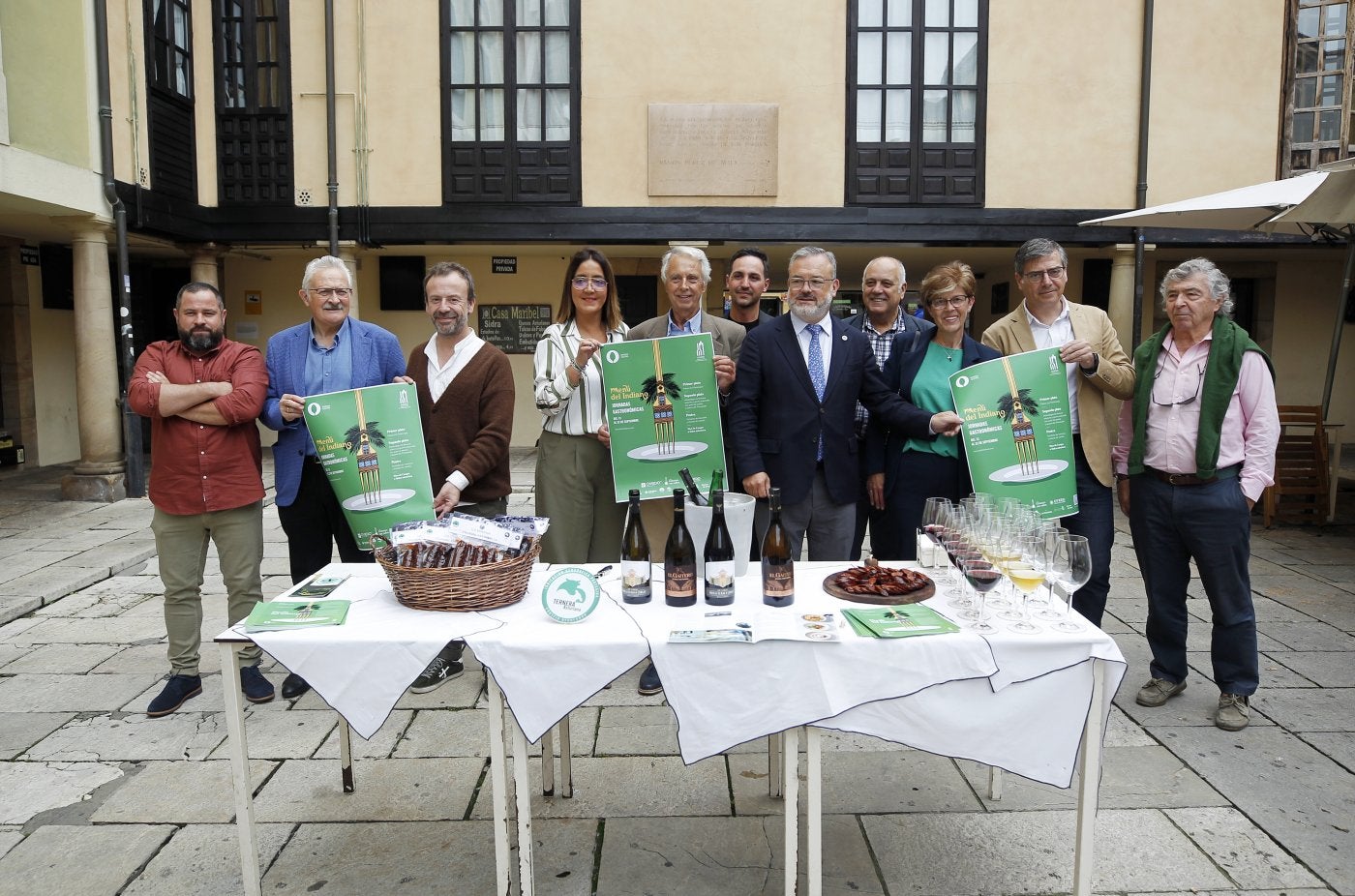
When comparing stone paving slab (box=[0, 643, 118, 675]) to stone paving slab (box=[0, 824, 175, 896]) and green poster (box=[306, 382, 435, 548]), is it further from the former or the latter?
green poster (box=[306, 382, 435, 548])

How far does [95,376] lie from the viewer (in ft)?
30.0

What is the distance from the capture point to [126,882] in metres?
2.68

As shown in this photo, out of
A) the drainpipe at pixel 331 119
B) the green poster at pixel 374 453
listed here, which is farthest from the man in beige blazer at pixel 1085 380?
the drainpipe at pixel 331 119

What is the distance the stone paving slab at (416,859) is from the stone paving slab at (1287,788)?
217 cm

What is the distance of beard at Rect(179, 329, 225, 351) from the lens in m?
3.73

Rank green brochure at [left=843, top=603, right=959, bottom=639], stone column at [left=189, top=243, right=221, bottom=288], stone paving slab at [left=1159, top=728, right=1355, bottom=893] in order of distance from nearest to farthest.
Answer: green brochure at [left=843, top=603, right=959, bottom=639] → stone paving slab at [left=1159, top=728, right=1355, bottom=893] → stone column at [left=189, top=243, right=221, bottom=288]

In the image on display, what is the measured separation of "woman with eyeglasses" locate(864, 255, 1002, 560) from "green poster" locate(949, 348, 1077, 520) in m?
0.28

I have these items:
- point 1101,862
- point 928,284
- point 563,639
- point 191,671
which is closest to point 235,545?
point 191,671

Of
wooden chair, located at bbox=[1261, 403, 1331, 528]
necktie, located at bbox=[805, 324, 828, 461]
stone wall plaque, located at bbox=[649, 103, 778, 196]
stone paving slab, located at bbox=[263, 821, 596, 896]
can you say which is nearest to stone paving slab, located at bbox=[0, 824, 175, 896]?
stone paving slab, located at bbox=[263, 821, 596, 896]

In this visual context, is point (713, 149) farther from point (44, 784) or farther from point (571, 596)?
point (44, 784)

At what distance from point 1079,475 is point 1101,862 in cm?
163

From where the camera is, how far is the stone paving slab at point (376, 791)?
3.05 m

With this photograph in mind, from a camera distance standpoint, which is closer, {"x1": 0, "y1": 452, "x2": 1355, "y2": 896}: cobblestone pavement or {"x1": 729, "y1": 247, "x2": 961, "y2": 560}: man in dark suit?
{"x1": 0, "y1": 452, "x2": 1355, "y2": 896}: cobblestone pavement

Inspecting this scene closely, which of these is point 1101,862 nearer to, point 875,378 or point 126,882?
point 875,378
